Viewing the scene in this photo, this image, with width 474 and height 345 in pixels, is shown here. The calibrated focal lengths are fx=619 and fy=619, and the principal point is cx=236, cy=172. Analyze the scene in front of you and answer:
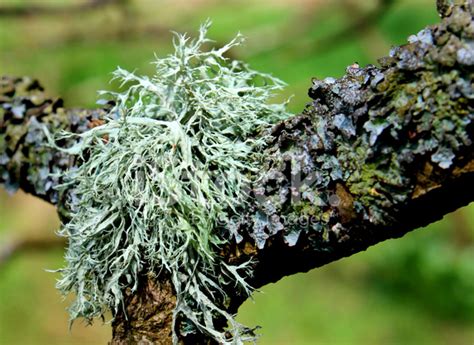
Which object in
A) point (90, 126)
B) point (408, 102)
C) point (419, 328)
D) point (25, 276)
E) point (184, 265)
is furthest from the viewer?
point (25, 276)

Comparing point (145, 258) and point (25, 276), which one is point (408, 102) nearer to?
point (145, 258)

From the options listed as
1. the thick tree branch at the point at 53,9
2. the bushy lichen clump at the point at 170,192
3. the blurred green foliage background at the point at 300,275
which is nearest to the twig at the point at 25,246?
the blurred green foliage background at the point at 300,275

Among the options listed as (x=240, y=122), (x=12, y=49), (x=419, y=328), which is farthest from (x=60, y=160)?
(x=12, y=49)

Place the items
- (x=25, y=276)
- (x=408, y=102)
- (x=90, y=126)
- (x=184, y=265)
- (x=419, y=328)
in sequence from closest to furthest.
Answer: (x=408, y=102) → (x=184, y=265) → (x=90, y=126) → (x=419, y=328) → (x=25, y=276)

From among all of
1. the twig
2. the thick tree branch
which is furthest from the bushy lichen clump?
the twig

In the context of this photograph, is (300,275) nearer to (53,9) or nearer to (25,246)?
(25,246)

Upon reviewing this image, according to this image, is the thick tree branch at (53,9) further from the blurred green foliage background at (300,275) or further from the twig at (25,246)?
the twig at (25,246)

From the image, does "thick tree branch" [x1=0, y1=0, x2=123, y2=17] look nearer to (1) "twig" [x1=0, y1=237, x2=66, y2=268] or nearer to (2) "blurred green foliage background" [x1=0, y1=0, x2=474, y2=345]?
(2) "blurred green foliage background" [x1=0, y1=0, x2=474, y2=345]
